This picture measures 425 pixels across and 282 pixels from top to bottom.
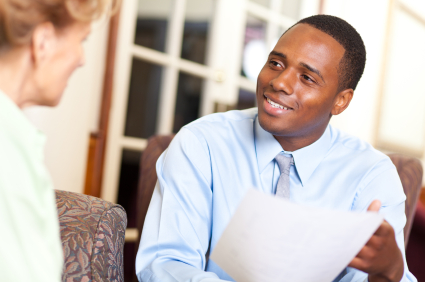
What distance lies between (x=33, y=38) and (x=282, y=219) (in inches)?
18.6

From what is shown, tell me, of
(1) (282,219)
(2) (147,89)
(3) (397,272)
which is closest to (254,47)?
(2) (147,89)

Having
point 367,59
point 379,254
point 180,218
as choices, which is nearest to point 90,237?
point 180,218

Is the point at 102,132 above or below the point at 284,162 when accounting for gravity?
below

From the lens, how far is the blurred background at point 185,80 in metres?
2.19

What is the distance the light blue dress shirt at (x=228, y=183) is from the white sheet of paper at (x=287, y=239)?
0.27 meters

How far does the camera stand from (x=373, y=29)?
376 cm

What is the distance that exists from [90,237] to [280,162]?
0.58 metres

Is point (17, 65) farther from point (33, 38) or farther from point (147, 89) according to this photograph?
point (147, 89)

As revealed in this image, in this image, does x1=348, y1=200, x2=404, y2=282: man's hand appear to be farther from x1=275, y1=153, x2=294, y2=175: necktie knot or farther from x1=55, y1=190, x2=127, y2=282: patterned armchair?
x1=55, y1=190, x2=127, y2=282: patterned armchair

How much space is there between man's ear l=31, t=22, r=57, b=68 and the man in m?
0.60

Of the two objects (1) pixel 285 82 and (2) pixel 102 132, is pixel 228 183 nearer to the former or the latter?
(1) pixel 285 82

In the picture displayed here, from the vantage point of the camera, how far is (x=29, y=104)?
65 cm

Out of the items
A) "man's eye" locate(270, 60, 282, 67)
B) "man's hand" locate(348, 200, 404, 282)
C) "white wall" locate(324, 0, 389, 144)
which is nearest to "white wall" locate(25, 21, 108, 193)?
"man's eye" locate(270, 60, 282, 67)

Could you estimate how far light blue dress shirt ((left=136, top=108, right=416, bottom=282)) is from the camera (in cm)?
114
